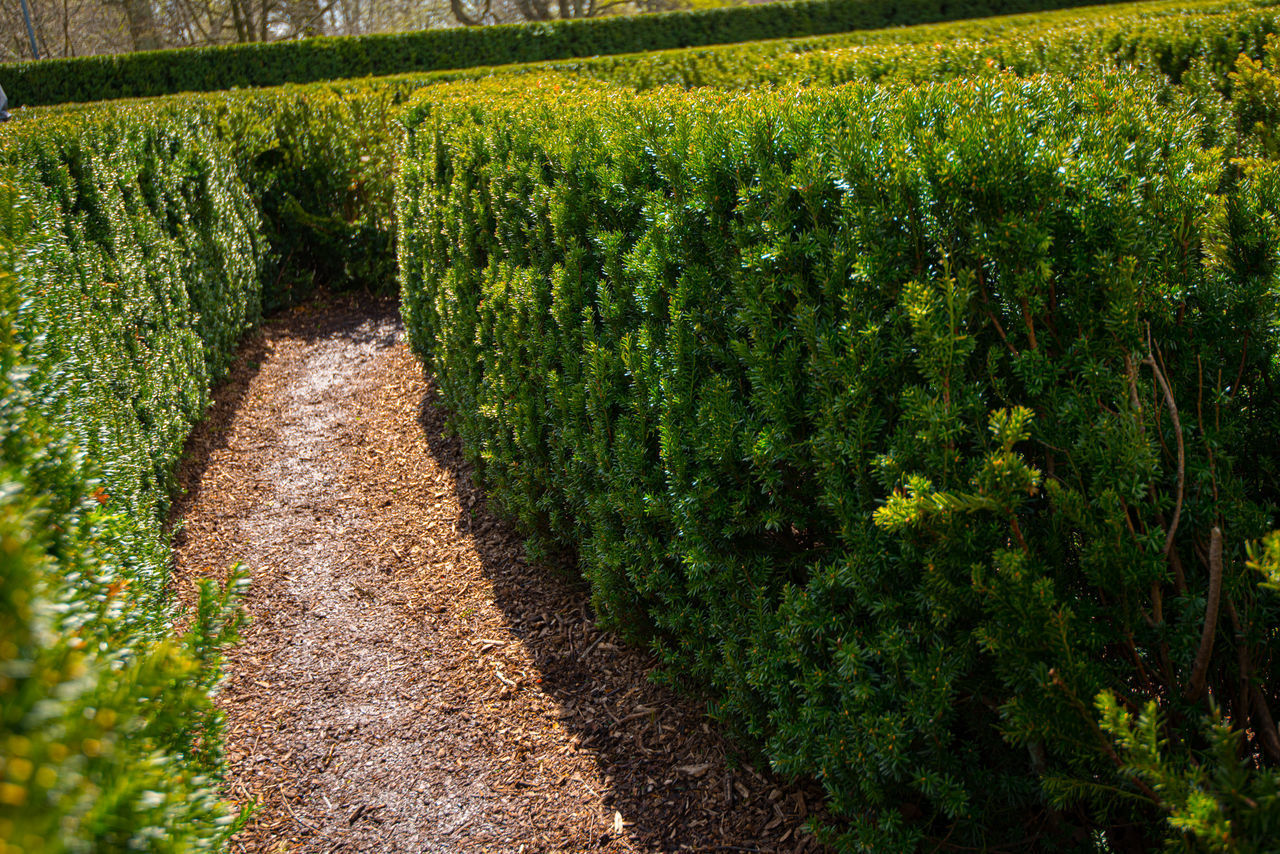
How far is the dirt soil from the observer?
3.23 metres

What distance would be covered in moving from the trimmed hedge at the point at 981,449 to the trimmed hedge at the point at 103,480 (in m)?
1.60

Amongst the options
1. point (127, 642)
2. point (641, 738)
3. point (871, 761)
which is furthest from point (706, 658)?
point (127, 642)

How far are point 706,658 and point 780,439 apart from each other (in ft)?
3.63

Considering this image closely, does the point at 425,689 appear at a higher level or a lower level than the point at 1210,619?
lower

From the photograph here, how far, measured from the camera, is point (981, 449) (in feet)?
6.75

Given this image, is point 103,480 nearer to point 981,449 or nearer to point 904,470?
point 904,470

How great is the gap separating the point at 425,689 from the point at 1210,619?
3454mm

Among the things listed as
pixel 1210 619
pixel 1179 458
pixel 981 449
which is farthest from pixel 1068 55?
pixel 1210 619

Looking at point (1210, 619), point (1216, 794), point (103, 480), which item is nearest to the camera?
point (1216, 794)

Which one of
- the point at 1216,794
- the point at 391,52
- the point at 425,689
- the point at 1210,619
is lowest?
the point at 425,689

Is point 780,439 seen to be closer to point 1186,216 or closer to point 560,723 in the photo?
point 1186,216

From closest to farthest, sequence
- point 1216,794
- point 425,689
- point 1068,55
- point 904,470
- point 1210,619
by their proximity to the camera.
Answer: point 1216,794 → point 1210,619 → point 904,470 → point 425,689 → point 1068,55

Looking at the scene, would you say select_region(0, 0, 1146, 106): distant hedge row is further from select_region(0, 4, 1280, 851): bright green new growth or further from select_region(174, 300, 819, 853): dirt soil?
select_region(0, 4, 1280, 851): bright green new growth

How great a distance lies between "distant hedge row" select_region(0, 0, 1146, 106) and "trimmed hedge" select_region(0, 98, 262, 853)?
16.2 meters
